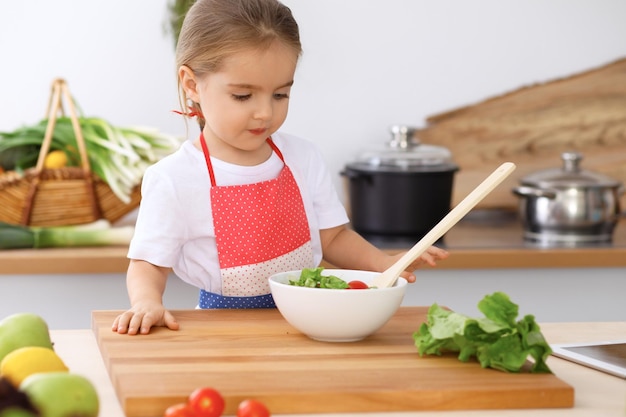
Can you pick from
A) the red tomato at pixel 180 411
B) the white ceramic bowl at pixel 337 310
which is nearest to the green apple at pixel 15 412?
the red tomato at pixel 180 411

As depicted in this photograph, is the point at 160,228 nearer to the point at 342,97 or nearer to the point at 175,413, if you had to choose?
the point at 175,413

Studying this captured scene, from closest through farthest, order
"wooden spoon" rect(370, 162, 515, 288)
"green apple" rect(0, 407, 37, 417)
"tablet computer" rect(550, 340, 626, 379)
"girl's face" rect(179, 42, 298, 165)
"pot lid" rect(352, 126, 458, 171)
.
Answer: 1. "green apple" rect(0, 407, 37, 417)
2. "tablet computer" rect(550, 340, 626, 379)
3. "wooden spoon" rect(370, 162, 515, 288)
4. "girl's face" rect(179, 42, 298, 165)
5. "pot lid" rect(352, 126, 458, 171)

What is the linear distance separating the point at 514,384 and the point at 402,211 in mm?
1600

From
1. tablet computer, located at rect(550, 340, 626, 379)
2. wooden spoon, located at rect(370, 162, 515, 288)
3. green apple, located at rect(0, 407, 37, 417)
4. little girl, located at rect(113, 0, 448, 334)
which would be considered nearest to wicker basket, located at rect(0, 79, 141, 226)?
little girl, located at rect(113, 0, 448, 334)

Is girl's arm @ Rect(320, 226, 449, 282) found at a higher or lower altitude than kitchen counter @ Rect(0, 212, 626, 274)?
higher

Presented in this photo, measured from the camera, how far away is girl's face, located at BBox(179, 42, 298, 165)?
1.54 meters

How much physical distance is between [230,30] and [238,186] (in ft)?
0.86

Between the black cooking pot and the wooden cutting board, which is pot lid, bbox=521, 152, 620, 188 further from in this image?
the wooden cutting board

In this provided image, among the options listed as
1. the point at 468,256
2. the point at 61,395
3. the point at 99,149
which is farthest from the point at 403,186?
the point at 61,395

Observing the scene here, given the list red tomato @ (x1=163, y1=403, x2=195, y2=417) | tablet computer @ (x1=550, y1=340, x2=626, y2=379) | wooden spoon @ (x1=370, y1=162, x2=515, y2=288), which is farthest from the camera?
wooden spoon @ (x1=370, y1=162, x2=515, y2=288)

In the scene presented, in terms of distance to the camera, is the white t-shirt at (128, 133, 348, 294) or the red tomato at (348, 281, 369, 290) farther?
the white t-shirt at (128, 133, 348, 294)

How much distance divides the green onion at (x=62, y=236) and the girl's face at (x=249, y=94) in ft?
3.46

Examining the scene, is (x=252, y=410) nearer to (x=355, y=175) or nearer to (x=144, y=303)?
(x=144, y=303)

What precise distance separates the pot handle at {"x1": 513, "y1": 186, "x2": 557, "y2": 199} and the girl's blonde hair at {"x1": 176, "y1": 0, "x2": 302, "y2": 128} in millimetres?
1272
